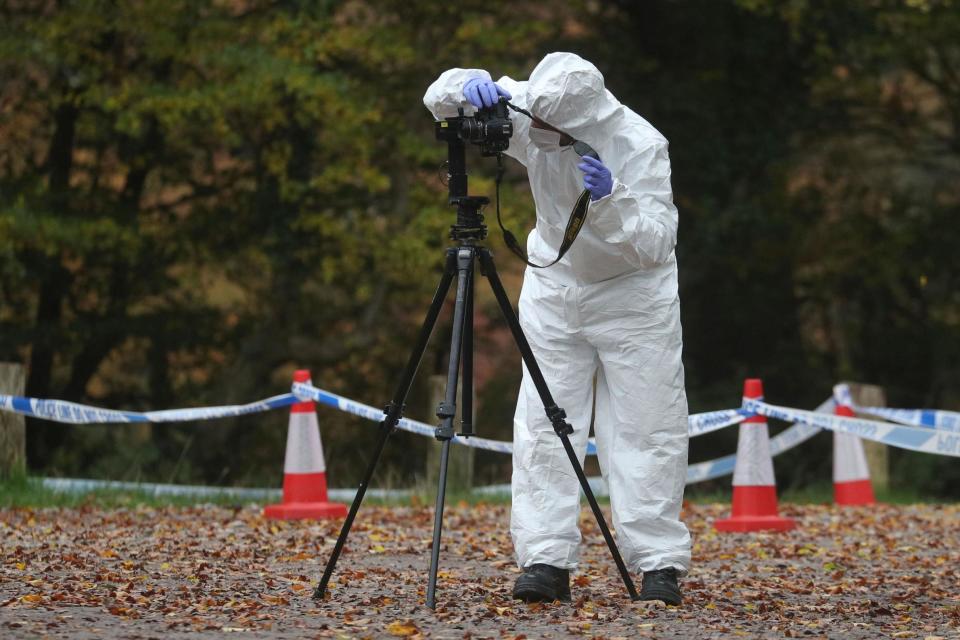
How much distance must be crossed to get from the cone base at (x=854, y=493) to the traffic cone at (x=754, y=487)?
2.02 m

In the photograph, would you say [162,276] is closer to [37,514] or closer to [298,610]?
[37,514]

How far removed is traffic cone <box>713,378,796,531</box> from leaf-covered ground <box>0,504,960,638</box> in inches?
7.4

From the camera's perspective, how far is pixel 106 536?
24.9 feet

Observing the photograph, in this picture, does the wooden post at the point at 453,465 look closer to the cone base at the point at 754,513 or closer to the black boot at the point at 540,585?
the cone base at the point at 754,513

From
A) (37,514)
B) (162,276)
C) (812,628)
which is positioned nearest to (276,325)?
(162,276)

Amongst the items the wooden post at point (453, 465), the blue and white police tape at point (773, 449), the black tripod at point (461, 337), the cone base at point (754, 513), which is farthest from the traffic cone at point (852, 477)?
the black tripod at point (461, 337)

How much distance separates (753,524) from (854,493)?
7.58 feet

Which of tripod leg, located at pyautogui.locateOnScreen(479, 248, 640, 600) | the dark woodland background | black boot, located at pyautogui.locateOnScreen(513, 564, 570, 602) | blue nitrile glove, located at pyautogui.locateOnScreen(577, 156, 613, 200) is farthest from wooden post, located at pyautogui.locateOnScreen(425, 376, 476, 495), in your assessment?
blue nitrile glove, located at pyautogui.locateOnScreen(577, 156, 613, 200)

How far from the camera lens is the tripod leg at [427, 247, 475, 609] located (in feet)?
17.1

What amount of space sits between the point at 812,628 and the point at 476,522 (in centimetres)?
369

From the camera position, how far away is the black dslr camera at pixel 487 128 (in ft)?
17.1

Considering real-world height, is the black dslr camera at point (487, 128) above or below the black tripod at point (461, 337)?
above

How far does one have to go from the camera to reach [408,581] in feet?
20.5

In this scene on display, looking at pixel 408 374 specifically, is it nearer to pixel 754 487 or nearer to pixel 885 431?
pixel 754 487
